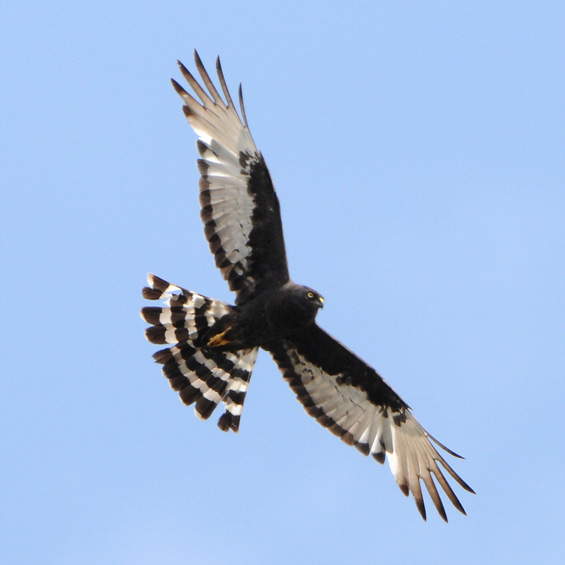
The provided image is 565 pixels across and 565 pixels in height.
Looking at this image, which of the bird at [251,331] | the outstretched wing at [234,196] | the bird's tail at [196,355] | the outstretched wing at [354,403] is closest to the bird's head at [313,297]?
the bird at [251,331]

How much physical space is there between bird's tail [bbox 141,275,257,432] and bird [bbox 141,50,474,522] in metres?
0.01

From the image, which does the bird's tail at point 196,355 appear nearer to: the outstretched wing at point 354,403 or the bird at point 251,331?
the bird at point 251,331

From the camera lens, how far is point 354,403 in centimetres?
1755

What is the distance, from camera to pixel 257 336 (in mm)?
16844

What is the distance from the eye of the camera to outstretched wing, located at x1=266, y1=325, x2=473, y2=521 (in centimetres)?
1719

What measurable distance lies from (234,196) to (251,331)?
1.70m

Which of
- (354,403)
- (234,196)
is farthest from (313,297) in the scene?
(354,403)

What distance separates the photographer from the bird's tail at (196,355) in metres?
16.9

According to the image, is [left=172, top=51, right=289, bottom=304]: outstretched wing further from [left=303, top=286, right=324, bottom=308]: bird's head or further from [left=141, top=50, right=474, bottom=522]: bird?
[left=303, top=286, right=324, bottom=308]: bird's head

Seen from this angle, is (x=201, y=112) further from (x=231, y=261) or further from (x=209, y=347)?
(x=209, y=347)

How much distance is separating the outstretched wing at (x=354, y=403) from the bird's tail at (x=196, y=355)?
0.60 metres

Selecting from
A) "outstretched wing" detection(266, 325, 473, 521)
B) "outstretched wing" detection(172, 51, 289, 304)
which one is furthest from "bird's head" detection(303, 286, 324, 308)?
"outstretched wing" detection(266, 325, 473, 521)

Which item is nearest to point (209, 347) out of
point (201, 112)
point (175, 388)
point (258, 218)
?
point (175, 388)

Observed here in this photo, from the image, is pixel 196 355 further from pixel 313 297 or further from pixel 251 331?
pixel 313 297
